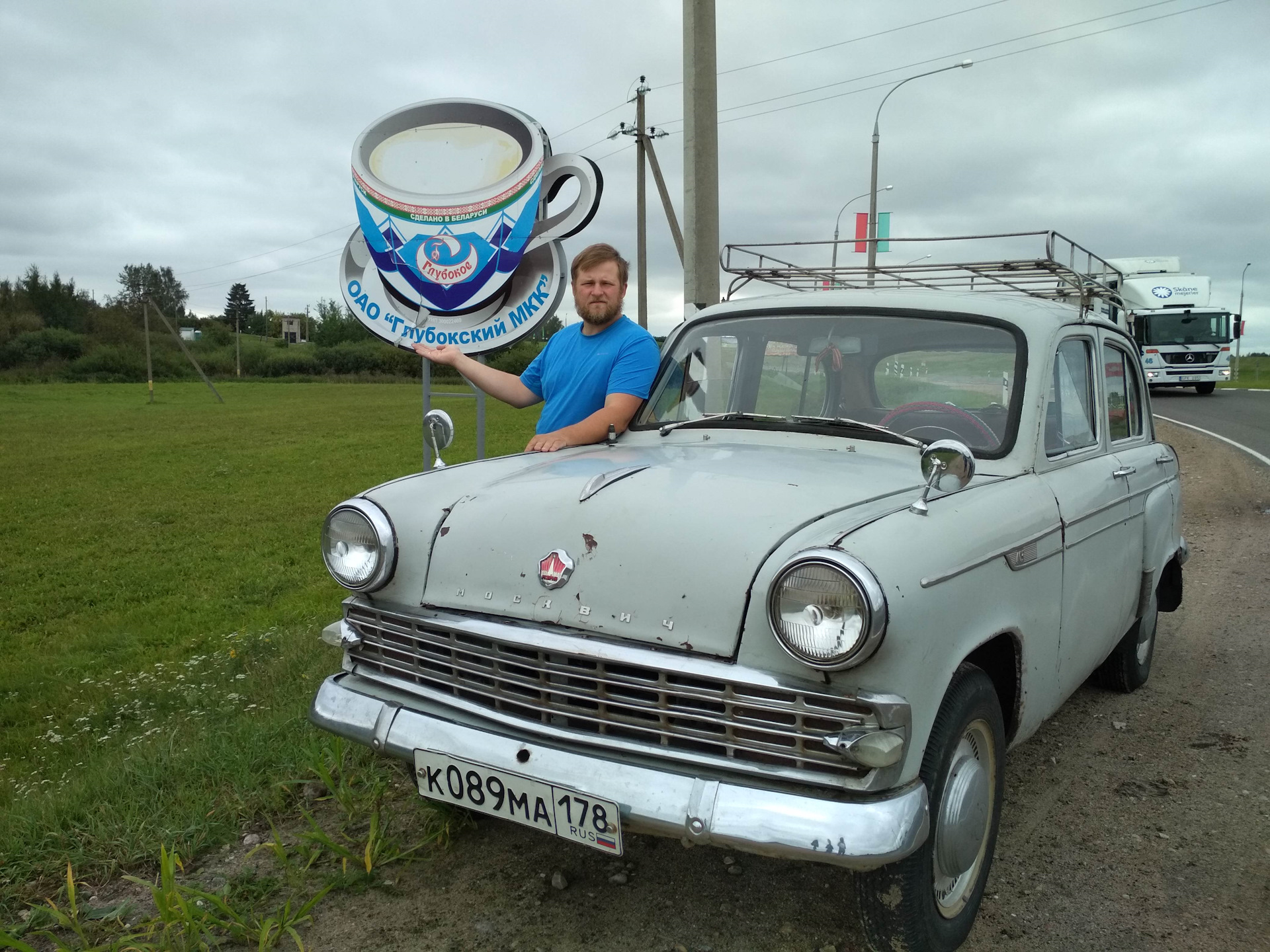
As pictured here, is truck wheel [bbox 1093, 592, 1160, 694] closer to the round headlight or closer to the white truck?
the round headlight

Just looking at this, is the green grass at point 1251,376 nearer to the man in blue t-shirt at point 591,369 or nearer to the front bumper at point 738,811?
the man in blue t-shirt at point 591,369

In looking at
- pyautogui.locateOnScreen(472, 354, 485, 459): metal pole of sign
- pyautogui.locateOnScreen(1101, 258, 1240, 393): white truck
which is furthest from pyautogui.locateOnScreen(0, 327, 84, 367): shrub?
pyautogui.locateOnScreen(472, 354, 485, 459): metal pole of sign

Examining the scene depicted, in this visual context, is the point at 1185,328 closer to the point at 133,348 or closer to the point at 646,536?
the point at 646,536

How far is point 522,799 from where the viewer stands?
2.29 m

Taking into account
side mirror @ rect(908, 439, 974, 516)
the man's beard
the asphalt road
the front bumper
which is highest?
the man's beard

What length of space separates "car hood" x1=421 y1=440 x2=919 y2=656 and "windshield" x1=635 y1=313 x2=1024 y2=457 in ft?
1.11

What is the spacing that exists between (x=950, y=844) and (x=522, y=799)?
1.05 meters

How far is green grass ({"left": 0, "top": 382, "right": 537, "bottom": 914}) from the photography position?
325 centimetres

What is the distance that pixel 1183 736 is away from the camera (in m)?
3.95

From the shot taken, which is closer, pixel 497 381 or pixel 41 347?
pixel 497 381

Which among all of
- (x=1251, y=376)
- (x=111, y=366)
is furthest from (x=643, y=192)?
(x=1251, y=376)

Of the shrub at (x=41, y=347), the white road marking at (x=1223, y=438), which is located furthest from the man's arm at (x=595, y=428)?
the shrub at (x=41, y=347)

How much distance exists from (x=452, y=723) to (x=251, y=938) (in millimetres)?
805

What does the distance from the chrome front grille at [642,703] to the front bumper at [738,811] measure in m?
0.06
